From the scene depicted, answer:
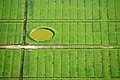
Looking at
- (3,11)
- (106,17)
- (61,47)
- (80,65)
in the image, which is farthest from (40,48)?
(106,17)

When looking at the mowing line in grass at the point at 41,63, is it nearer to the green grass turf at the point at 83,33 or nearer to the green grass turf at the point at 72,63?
the green grass turf at the point at 72,63

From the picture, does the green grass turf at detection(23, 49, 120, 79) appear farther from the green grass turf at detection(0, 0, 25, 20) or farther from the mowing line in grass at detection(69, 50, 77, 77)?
the green grass turf at detection(0, 0, 25, 20)

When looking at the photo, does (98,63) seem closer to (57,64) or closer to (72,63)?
(72,63)

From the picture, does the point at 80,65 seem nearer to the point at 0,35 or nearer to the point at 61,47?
the point at 61,47

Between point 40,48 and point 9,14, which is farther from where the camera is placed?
point 9,14

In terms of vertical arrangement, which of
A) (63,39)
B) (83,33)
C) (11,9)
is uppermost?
(11,9)

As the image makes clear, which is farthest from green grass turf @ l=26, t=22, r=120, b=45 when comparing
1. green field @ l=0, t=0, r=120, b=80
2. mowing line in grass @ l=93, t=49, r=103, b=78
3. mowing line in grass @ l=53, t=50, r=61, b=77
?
mowing line in grass @ l=53, t=50, r=61, b=77

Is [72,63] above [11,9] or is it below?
below

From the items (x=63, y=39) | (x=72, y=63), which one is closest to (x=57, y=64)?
(x=72, y=63)
